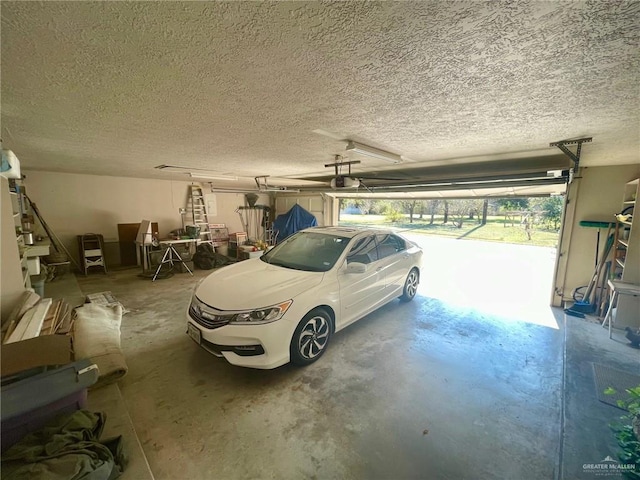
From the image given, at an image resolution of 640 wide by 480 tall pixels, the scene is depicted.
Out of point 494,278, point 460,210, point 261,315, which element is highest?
point 460,210

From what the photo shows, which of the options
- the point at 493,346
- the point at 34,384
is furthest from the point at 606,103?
the point at 34,384

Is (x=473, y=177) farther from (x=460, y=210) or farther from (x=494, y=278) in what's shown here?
(x=460, y=210)

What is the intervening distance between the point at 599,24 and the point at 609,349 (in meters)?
3.76

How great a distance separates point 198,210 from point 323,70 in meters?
7.12

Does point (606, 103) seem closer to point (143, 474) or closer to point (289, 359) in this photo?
point (289, 359)

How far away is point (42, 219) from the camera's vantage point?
204 inches

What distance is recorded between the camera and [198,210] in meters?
7.31

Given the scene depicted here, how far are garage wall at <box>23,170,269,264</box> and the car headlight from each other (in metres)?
6.02

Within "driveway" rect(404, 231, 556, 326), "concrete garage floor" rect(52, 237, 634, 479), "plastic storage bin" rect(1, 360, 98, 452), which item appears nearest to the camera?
"plastic storage bin" rect(1, 360, 98, 452)

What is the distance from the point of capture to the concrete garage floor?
5.12ft

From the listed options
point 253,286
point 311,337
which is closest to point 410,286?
point 311,337

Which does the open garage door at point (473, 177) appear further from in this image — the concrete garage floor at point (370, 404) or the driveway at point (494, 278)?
the concrete garage floor at point (370, 404)

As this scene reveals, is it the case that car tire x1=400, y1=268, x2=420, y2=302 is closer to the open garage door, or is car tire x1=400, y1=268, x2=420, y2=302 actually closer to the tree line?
the open garage door

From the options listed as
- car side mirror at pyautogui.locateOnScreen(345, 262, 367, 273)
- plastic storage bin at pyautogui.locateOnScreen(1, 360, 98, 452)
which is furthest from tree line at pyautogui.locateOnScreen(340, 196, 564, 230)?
plastic storage bin at pyautogui.locateOnScreen(1, 360, 98, 452)
